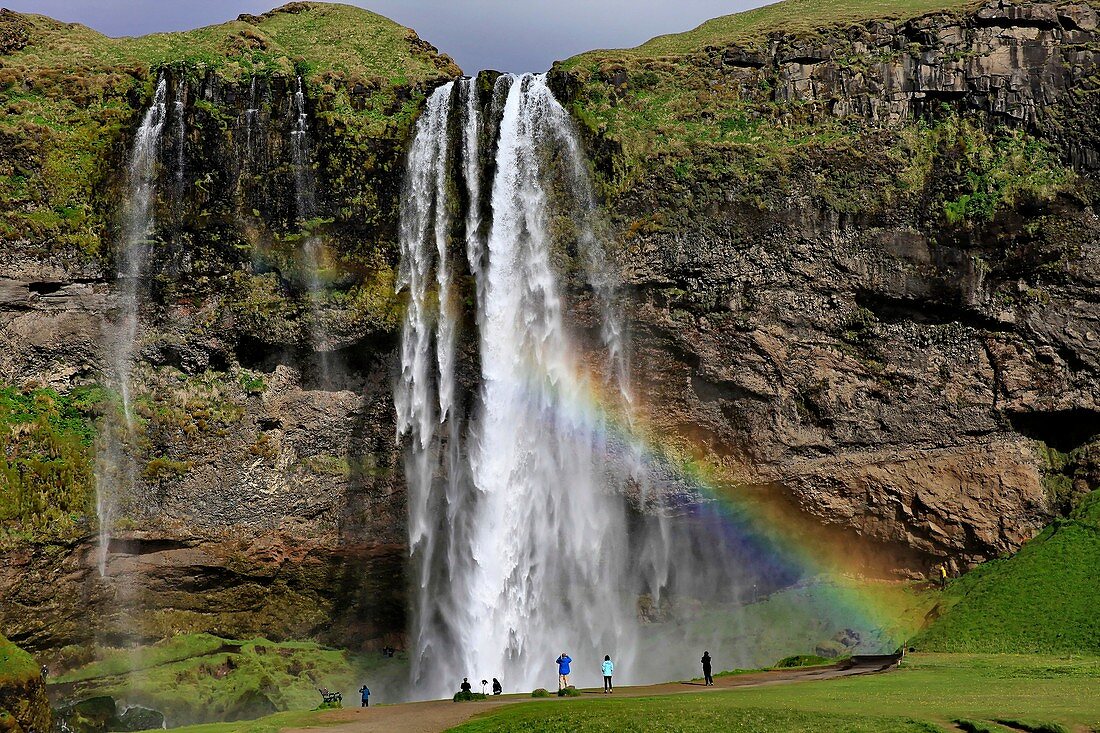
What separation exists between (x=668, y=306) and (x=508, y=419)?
8.35 metres

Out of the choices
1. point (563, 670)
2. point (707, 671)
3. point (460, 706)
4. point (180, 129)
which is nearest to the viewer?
point (460, 706)

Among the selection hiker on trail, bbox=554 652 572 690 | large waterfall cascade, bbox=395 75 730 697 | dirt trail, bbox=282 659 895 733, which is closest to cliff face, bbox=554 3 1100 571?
large waterfall cascade, bbox=395 75 730 697

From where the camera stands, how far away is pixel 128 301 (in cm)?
4678

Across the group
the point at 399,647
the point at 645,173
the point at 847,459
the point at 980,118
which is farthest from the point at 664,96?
the point at 399,647

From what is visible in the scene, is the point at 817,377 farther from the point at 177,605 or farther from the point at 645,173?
the point at 177,605

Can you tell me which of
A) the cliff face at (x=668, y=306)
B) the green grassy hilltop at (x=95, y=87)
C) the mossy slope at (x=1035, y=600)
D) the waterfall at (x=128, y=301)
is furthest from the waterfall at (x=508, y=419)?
the mossy slope at (x=1035, y=600)

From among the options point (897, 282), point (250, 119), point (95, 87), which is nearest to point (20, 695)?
point (250, 119)

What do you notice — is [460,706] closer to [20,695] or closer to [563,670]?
[563,670]

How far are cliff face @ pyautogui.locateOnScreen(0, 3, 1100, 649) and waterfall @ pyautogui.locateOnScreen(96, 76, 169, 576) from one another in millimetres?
360

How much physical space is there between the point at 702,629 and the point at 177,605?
22209 mm

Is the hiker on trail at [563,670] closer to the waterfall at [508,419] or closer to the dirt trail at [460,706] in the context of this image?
the dirt trail at [460,706]

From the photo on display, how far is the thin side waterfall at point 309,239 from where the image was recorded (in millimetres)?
47031

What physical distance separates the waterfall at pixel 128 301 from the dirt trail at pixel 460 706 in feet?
58.8

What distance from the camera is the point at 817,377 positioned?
151ft
